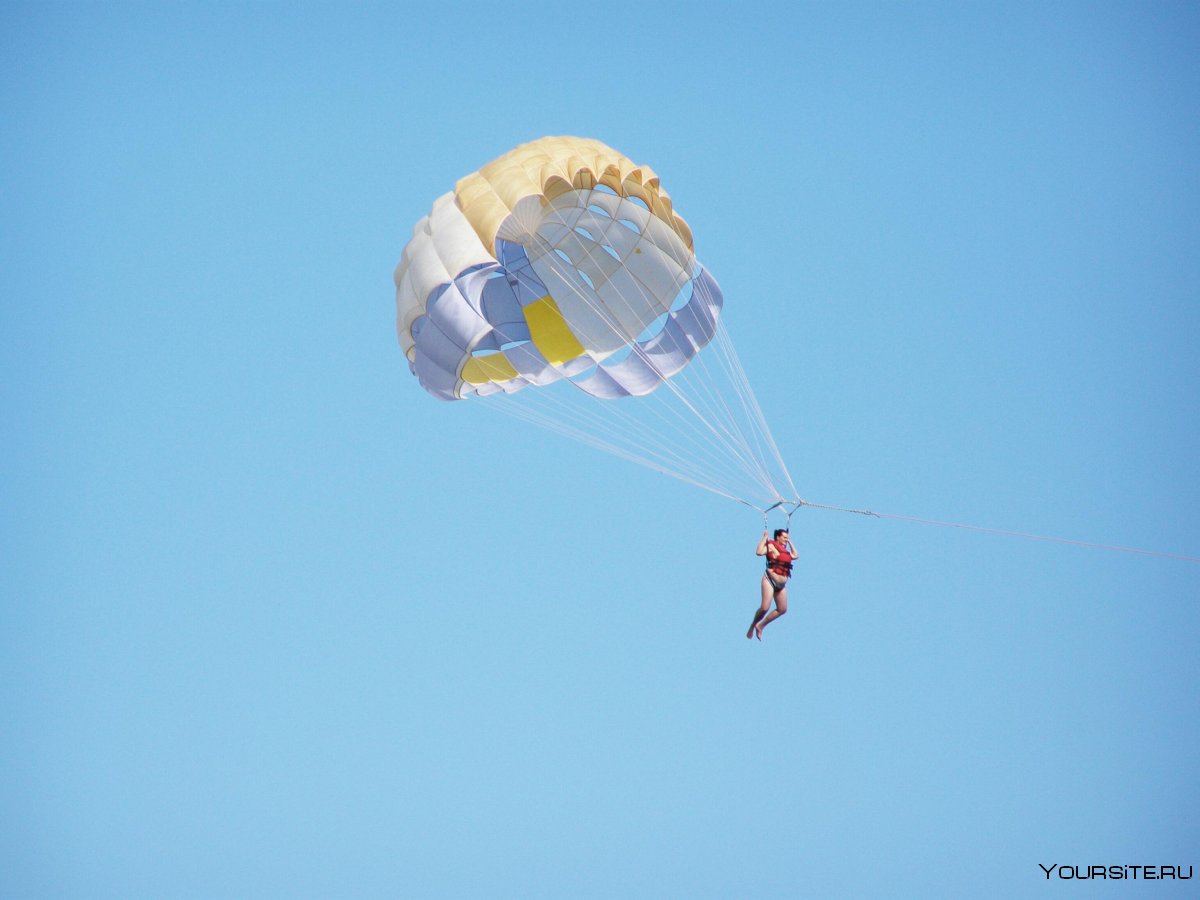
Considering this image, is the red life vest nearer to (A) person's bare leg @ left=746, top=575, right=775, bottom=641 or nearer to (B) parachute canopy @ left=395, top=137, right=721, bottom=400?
(A) person's bare leg @ left=746, top=575, right=775, bottom=641

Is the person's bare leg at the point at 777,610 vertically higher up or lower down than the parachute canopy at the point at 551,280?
lower down

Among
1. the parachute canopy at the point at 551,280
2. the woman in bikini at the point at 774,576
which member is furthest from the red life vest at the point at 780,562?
the parachute canopy at the point at 551,280

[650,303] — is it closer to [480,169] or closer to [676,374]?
[676,374]

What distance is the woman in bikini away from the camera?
60.5 ft

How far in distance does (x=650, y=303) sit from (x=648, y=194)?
5.21 ft

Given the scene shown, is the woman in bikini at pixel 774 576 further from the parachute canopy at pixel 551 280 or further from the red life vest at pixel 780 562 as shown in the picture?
the parachute canopy at pixel 551 280

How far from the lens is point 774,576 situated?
18469 mm

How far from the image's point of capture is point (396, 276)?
2036 cm

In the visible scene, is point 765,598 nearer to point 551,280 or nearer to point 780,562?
point 780,562

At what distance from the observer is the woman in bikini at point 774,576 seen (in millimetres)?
18453

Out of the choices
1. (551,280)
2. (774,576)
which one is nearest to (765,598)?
(774,576)

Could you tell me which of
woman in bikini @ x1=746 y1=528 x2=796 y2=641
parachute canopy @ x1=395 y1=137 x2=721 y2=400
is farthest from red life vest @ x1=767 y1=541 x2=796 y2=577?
parachute canopy @ x1=395 y1=137 x2=721 y2=400

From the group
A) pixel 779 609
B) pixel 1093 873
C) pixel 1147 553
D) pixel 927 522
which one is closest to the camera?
pixel 1147 553

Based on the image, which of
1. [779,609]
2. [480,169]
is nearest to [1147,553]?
[779,609]
